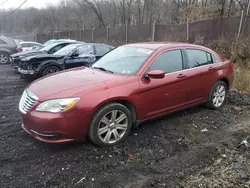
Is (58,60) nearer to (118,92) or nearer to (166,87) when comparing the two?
(166,87)

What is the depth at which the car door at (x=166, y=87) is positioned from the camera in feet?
13.6

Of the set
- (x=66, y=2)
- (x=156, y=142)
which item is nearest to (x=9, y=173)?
(x=156, y=142)

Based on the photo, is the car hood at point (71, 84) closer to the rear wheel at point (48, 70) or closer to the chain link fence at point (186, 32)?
the rear wheel at point (48, 70)

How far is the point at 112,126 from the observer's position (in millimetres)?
3811

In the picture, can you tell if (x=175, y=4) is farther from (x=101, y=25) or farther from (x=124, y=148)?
Result: (x=124, y=148)

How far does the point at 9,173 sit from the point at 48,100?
3.44ft

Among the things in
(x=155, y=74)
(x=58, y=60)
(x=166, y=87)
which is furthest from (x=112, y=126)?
(x=58, y=60)

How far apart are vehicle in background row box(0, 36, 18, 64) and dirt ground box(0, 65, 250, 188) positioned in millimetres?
10259

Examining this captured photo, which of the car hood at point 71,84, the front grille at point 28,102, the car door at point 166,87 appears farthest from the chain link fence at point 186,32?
the front grille at point 28,102

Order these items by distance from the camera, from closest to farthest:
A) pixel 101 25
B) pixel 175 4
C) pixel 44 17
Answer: pixel 175 4
pixel 101 25
pixel 44 17

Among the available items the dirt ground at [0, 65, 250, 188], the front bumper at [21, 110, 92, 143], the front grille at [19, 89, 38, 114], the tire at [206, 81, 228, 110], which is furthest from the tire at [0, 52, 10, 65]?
the tire at [206, 81, 228, 110]

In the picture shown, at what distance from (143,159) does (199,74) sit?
7.72 ft

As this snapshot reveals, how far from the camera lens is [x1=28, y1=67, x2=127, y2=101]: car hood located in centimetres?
353

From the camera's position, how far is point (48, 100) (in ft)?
11.2
